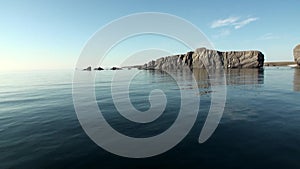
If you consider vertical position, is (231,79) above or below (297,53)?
below

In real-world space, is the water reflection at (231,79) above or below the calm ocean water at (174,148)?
above

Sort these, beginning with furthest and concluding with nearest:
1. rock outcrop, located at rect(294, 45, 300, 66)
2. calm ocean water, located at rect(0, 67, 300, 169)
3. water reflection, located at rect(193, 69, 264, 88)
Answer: rock outcrop, located at rect(294, 45, 300, 66), water reflection, located at rect(193, 69, 264, 88), calm ocean water, located at rect(0, 67, 300, 169)

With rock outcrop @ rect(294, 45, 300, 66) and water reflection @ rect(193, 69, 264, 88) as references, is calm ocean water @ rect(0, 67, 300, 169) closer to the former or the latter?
water reflection @ rect(193, 69, 264, 88)

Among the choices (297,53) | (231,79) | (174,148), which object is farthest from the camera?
(297,53)

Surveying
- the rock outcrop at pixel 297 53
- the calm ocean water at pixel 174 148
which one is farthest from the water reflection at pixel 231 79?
the rock outcrop at pixel 297 53

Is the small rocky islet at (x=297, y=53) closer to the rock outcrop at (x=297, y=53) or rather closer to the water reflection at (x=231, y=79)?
the rock outcrop at (x=297, y=53)

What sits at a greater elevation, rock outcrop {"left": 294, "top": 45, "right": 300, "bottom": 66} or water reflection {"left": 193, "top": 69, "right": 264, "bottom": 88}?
rock outcrop {"left": 294, "top": 45, "right": 300, "bottom": 66}

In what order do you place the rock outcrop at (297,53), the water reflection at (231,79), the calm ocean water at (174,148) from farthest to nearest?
the rock outcrop at (297,53)
the water reflection at (231,79)
the calm ocean water at (174,148)

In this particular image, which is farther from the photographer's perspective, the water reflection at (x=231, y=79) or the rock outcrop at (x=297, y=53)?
the rock outcrop at (x=297, y=53)

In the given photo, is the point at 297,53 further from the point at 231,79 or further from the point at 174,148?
the point at 174,148

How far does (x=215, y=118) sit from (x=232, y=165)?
26.0 ft

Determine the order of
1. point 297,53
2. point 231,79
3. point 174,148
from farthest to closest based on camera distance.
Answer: point 297,53 < point 231,79 < point 174,148

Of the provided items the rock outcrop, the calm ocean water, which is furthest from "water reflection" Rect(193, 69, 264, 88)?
the rock outcrop

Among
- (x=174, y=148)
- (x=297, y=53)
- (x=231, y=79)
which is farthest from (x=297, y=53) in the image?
(x=174, y=148)
